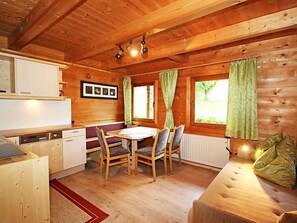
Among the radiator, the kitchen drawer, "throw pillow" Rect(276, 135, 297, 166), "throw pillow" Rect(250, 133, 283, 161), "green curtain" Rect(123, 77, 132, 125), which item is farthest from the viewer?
"green curtain" Rect(123, 77, 132, 125)

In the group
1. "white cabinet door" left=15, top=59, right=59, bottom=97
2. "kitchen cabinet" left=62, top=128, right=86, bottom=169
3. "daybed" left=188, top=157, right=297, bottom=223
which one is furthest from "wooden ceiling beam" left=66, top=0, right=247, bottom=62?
"daybed" left=188, top=157, right=297, bottom=223

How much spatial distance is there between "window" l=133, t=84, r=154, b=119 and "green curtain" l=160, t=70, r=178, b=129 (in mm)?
578

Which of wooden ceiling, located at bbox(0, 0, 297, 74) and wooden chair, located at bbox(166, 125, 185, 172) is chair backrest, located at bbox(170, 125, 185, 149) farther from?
wooden ceiling, located at bbox(0, 0, 297, 74)

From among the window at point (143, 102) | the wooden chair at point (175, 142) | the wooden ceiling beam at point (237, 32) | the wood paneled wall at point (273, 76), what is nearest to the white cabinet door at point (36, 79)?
the wooden ceiling beam at point (237, 32)

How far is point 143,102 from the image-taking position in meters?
4.62

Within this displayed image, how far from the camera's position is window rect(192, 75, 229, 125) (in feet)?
10.6

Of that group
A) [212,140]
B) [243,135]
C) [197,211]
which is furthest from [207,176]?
[197,211]

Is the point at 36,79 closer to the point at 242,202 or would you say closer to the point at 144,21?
the point at 144,21

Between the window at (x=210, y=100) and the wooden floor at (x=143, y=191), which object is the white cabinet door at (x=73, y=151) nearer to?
the wooden floor at (x=143, y=191)

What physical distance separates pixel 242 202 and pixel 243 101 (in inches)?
75.3

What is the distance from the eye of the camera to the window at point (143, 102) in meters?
4.41

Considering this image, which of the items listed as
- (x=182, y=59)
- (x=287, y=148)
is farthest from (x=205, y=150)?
(x=182, y=59)

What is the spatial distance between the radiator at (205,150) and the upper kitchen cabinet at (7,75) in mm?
3396

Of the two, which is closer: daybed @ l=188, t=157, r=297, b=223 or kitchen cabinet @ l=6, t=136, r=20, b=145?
daybed @ l=188, t=157, r=297, b=223
